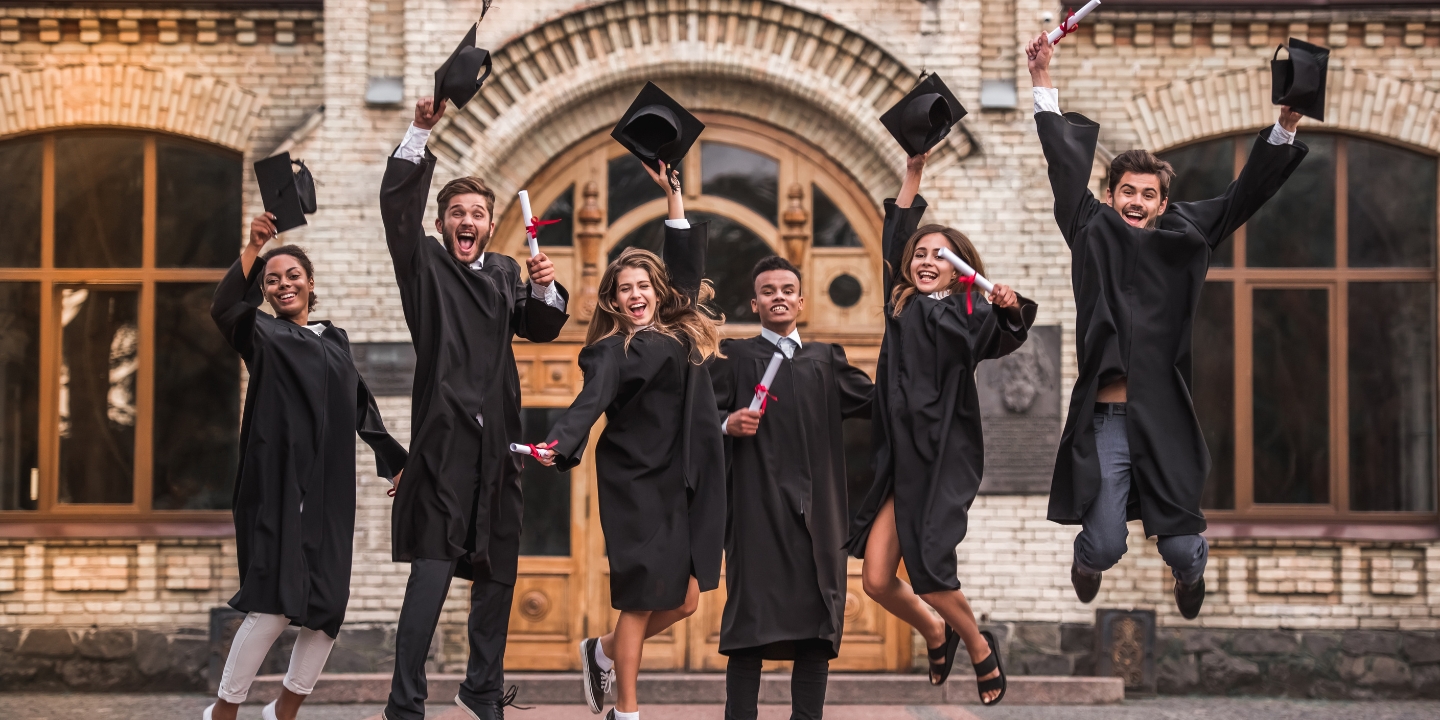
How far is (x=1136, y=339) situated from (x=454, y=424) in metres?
2.86

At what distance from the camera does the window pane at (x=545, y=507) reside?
33.4 ft

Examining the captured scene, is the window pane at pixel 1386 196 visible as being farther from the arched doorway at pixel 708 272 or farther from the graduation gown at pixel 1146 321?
the graduation gown at pixel 1146 321

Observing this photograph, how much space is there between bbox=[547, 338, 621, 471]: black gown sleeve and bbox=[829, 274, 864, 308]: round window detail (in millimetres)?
4120

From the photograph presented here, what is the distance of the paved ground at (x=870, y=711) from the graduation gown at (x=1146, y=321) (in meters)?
3.41

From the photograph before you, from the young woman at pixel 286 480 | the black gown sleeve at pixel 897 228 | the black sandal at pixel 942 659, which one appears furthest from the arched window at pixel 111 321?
the black sandal at pixel 942 659

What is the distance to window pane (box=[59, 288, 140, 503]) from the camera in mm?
10266

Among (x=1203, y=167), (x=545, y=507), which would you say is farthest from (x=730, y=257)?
(x=1203, y=167)

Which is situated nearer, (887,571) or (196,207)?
(887,571)

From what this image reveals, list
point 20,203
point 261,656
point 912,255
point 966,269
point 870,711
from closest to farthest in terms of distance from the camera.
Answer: point 966,269 → point 261,656 → point 912,255 → point 870,711 → point 20,203

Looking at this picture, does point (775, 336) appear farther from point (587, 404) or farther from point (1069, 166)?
point (1069, 166)

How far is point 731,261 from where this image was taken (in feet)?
33.6

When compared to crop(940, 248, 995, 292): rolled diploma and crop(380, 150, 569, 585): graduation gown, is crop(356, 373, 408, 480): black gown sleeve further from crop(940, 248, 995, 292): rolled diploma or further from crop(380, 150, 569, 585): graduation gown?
crop(940, 248, 995, 292): rolled diploma

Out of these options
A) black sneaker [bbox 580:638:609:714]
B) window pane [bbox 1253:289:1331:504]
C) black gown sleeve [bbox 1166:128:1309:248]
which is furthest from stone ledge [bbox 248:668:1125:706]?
black gown sleeve [bbox 1166:128:1309:248]

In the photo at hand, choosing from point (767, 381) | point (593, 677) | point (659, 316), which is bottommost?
point (593, 677)
